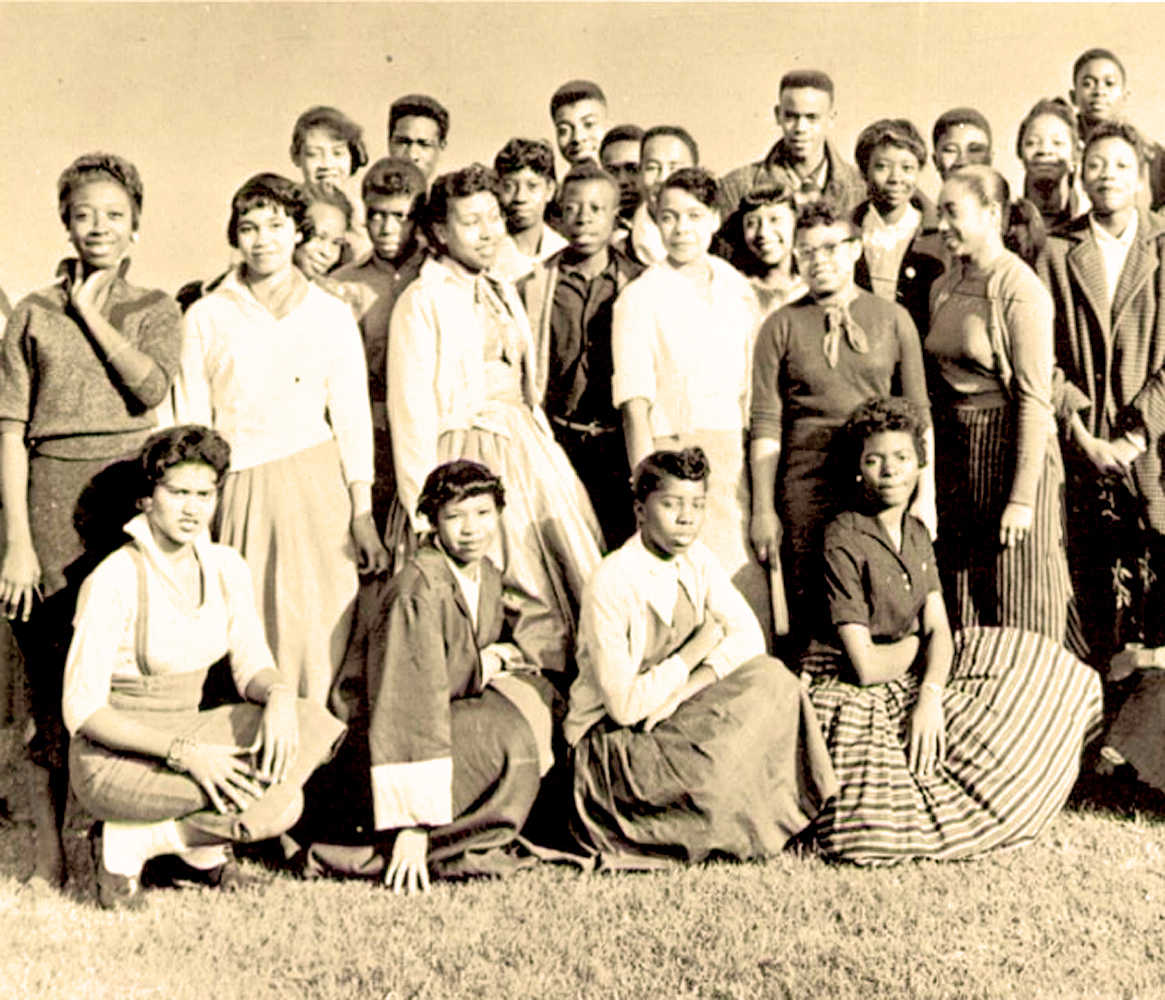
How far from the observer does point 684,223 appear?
4.95m

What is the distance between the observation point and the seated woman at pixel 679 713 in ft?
14.0

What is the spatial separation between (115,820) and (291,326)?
4.88 ft

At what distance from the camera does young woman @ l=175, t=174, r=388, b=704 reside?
14.7 feet

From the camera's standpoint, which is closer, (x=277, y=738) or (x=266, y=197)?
(x=277, y=738)

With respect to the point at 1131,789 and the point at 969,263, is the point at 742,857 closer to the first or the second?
the point at 1131,789

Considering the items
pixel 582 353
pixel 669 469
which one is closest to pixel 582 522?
pixel 669 469

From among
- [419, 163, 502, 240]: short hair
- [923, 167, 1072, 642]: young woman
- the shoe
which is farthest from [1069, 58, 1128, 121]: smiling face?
the shoe

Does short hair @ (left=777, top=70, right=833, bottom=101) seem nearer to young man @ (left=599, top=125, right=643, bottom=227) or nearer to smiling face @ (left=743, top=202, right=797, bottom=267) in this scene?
young man @ (left=599, top=125, right=643, bottom=227)

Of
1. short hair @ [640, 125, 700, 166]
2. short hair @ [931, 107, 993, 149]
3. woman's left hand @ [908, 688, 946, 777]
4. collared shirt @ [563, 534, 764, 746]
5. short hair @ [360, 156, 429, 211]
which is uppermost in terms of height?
short hair @ [931, 107, 993, 149]

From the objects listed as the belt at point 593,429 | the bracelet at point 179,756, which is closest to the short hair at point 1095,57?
the belt at point 593,429

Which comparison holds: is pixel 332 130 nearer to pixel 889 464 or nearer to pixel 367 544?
pixel 367 544

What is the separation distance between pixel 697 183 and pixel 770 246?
0.38 metres

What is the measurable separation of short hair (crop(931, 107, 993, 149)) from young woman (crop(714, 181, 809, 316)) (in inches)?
46.5

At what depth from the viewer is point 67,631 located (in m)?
4.28
